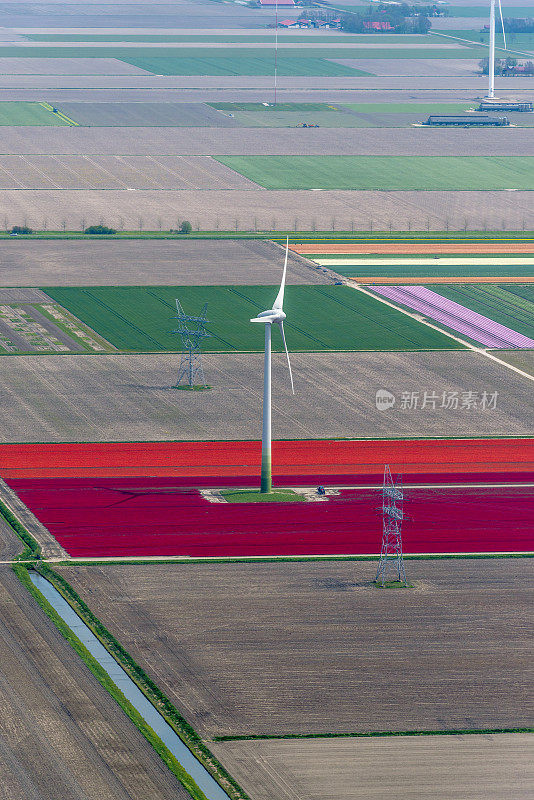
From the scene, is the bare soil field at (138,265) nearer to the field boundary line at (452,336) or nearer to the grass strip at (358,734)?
the field boundary line at (452,336)

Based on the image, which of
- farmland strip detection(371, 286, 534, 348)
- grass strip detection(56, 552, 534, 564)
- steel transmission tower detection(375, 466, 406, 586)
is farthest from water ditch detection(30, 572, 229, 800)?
farmland strip detection(371, 286, 534, 348)

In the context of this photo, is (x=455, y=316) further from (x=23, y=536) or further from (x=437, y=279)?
(x=23, y=536)

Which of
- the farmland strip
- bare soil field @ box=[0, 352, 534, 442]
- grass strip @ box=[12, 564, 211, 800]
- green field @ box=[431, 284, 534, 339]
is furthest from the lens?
green field @ box=[431, 284, 534, 339]

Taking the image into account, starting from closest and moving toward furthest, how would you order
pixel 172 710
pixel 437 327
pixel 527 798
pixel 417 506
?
pixel 527 798
pixel 172 710
pixel 417 506
pixel 437 327

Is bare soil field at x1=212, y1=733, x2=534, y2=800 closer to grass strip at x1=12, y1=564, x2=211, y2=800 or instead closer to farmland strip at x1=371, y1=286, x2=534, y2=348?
grass strip at x1=12, y1=564, x2=211, y2=800

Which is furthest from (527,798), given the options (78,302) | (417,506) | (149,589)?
(78,302)

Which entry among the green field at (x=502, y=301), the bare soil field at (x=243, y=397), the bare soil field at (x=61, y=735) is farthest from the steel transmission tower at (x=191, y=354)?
the bare soil field at (x=61, y=735)

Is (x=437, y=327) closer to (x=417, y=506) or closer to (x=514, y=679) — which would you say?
(x=417, y=506)
